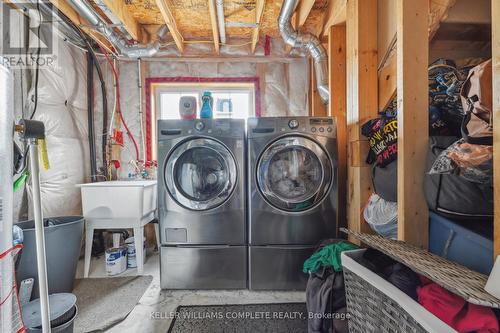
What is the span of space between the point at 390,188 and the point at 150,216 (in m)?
1.93

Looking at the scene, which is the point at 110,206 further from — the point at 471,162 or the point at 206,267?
the point at 471,162

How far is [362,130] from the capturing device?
139 cm

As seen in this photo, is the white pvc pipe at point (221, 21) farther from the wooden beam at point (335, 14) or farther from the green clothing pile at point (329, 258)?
the green clothing pile at point (329, 258)

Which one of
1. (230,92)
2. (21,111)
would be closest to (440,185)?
(230,92)

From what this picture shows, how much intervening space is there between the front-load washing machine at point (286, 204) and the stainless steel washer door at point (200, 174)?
0.58 ft

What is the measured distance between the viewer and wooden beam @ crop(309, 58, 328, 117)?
7.94 feet

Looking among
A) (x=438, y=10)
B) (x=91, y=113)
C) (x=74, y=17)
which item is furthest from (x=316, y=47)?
(x=91, y=113)

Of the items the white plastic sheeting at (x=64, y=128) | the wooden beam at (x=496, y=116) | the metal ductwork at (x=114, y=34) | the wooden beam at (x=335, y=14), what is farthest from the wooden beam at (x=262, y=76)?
the wooden beam at (x=496, y=116)

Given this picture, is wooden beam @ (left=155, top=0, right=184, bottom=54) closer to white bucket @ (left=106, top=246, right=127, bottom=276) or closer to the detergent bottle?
the detergent bottle

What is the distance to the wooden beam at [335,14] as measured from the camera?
1722mm

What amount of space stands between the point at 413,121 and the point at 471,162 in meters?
0.35

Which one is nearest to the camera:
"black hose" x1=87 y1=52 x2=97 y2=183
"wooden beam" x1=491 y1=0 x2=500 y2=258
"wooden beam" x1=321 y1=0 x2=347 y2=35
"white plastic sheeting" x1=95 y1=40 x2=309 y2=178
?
"wooden beam" x1=491 y1=0 x2=500 y2=258

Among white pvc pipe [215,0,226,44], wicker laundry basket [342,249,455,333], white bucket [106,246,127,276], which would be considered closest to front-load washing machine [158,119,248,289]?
white bucket [106,246,127,276]

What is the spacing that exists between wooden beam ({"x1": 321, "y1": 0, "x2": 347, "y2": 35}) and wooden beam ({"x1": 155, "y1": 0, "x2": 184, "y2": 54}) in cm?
136
